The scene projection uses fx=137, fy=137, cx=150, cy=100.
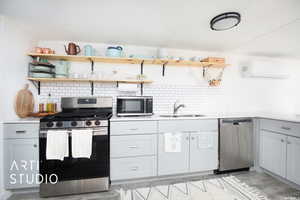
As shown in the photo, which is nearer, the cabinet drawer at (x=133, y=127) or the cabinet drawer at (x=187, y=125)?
the cabinet drawer at (x=133, y=127)

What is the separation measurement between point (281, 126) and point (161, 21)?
2.22 metres

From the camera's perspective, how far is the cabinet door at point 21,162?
66.2 inches

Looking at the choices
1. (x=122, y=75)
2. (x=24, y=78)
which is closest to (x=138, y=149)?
(x=122, y=75)

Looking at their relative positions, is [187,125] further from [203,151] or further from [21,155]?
[21,155]

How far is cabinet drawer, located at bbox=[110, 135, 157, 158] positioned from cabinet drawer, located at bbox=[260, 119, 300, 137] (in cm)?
178

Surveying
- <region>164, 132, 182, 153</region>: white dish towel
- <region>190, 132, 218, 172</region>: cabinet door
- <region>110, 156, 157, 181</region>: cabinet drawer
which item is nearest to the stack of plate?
<region>110, 156, 157, 181</region>: cabinet drawer

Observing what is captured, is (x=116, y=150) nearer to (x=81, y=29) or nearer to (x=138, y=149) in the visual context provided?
(x=138, y=149)

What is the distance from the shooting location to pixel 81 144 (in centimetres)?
168

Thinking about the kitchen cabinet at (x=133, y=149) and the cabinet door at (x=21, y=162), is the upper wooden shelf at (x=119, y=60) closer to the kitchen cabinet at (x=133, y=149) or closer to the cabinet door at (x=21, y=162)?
the kitchen cabinet at (x=133, y=149)

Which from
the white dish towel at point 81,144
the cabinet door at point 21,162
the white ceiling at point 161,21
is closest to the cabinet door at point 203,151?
the white dish towel at point 81,144

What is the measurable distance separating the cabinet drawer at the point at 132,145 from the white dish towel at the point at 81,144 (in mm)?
305

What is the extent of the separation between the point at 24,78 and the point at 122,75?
4.70ft

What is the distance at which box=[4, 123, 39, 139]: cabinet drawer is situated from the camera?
1679 mm

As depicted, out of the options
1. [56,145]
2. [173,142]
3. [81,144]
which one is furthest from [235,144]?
[56,145]
